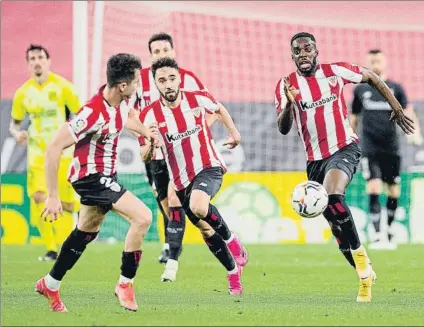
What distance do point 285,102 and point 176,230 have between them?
2258 millimetres

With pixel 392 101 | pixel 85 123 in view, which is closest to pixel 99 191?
pixel 85 123

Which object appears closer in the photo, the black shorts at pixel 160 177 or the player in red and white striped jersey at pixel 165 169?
the player in red and white striped jersey at pixel 165 169

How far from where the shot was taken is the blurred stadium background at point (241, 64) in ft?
55.8

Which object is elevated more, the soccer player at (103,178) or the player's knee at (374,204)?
the soccer player at (103,178)

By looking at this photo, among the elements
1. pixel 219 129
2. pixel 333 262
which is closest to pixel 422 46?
pixel 219 129

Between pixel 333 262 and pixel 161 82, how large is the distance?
417cm

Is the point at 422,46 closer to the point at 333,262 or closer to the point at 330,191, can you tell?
the point at 333,262

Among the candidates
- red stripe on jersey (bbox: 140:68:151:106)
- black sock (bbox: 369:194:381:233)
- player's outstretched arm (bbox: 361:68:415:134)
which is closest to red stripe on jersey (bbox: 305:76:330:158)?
player's outstretched arm (bbox: 361:68:415:134)

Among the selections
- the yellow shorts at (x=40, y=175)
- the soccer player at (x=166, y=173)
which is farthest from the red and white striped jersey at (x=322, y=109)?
the yellow shorts at (x=40, y=175)

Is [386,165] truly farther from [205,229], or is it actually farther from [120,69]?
[120,69]

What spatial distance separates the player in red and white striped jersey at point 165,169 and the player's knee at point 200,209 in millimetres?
1199

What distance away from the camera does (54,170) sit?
749 cm

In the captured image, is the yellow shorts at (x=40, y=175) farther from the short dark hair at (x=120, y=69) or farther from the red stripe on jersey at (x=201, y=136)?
the short dark hair at (x=120, y=69)

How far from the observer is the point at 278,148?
1797 cm
